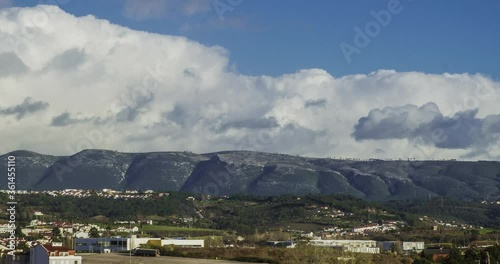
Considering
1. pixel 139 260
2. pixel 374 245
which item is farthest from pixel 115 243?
pixel 374 245

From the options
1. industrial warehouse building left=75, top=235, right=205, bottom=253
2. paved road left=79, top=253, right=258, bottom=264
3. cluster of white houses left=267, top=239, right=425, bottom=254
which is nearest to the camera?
→ paved road left=79, top=253, right=258, bottom=264

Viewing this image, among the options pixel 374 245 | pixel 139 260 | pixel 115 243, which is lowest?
pixel 139 260

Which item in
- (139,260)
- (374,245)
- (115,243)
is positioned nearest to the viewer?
(139,260)

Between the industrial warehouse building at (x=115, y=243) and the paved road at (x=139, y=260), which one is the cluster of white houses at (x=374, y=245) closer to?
the industrial warehouse building at (x=115, y=243)

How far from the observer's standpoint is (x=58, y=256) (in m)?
98.4

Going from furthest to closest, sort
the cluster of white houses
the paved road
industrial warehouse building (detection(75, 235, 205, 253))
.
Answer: the cluster of white houses → industrial warehouse building (detection(75, 235, 205, 253)) → the paved road

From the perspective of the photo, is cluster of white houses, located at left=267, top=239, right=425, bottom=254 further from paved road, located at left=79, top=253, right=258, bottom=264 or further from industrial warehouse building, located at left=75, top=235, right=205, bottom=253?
paved road, located at left=79, top=253, right=258, bottom=264

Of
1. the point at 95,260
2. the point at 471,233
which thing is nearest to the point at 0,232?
the point at 95,260

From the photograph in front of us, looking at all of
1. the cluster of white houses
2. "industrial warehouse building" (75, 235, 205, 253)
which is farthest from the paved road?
the cluster of white houses

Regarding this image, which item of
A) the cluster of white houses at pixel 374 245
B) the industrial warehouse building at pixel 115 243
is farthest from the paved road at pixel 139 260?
the cluster of white houses at pixel 374 245

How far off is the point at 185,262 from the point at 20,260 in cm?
1926

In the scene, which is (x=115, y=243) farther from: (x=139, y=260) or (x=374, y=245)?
(x=374, y=245)

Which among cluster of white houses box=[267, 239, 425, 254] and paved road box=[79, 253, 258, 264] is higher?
cluster of white houses box=[267, 239, 425, 254]

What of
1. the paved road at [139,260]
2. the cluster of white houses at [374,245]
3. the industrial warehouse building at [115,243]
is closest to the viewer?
the paved road at [139,260]
